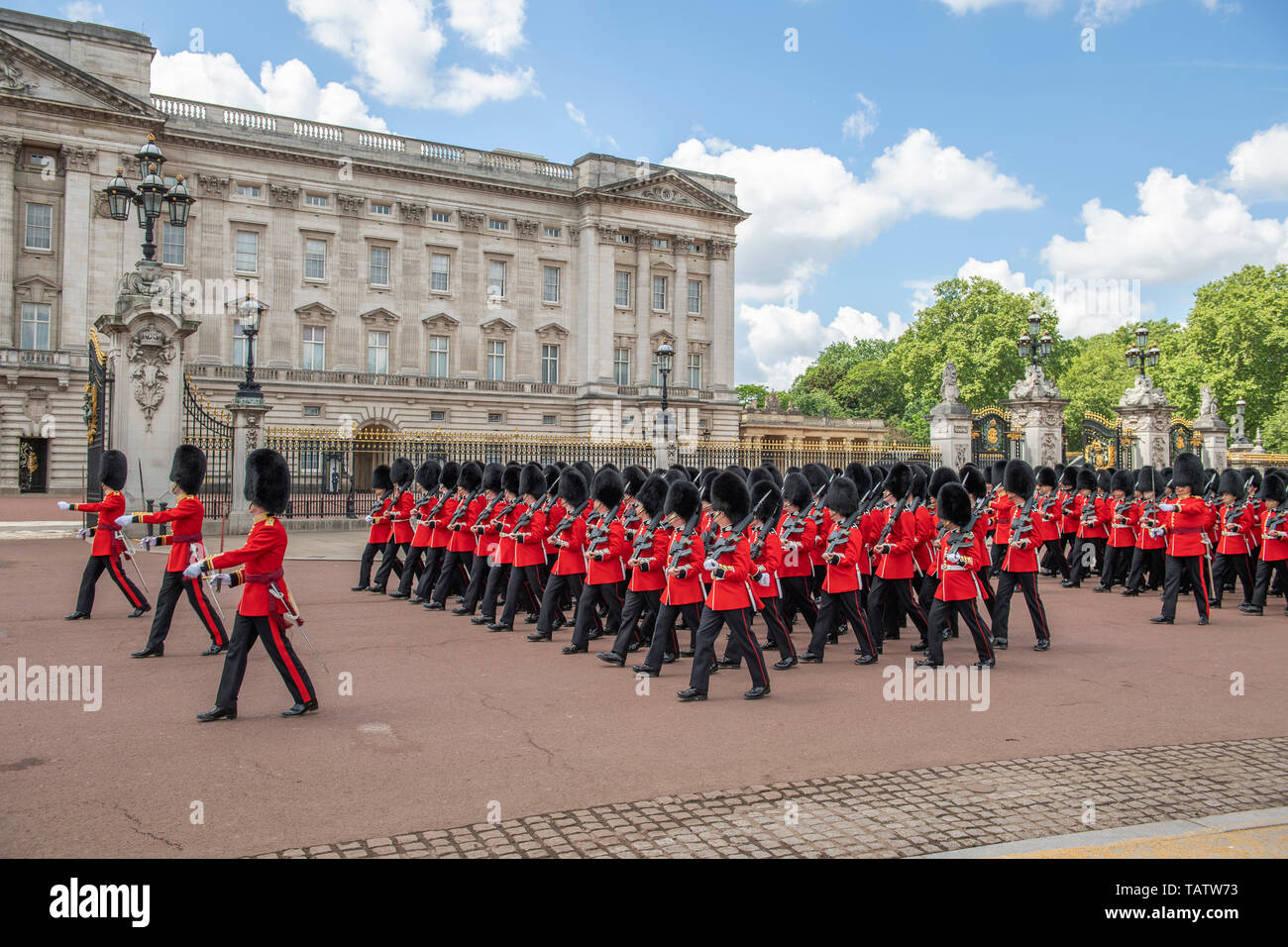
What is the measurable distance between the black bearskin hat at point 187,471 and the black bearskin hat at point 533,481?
3330mm

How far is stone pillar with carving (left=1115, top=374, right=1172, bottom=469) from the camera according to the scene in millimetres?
25344

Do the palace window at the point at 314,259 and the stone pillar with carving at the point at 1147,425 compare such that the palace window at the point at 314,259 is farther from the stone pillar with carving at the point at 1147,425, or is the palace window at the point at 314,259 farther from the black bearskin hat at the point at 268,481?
the black bearskin hat at the point at 268,481

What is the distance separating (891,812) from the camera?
4930 millimetres

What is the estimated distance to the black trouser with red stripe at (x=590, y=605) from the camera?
9.20m

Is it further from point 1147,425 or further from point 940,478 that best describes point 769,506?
point 1147,425

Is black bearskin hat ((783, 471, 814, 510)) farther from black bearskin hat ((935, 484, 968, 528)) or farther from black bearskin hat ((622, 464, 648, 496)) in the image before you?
black bearskin hat ((935, 484, 968, 528))

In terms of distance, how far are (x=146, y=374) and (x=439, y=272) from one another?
107 feet

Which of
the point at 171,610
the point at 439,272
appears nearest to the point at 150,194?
the point at 171,610

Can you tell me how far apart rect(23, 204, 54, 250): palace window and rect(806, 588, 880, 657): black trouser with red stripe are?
4096 cm

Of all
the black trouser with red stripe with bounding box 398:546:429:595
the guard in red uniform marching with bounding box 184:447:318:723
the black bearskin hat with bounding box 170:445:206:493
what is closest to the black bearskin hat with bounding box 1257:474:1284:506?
the black trouser with red stripe with bounding box 398:546:429:595

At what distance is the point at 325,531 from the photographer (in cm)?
2156

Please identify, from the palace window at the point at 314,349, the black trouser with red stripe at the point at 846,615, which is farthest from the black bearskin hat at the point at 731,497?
the palace window at the point at 314,349
